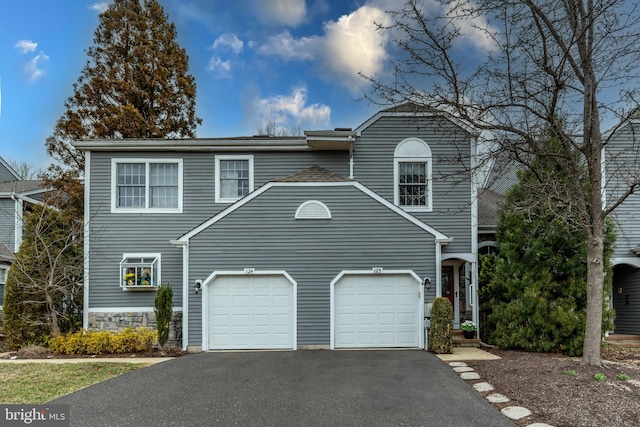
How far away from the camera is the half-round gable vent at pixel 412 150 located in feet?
38.2

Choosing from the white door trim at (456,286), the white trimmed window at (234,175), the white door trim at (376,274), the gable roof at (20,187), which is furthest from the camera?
the gable roof at (20,187)

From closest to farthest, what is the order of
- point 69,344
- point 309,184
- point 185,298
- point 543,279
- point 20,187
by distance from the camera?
point 543,279 → point 69,344 → point 185,298 → point 309,184 → point 20,187

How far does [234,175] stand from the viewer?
11.8 m

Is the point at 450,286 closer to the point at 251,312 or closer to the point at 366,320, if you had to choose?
the point at 366,320

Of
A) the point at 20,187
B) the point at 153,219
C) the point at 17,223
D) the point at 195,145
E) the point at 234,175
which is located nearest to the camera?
the point at 153,219

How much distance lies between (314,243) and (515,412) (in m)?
5.94

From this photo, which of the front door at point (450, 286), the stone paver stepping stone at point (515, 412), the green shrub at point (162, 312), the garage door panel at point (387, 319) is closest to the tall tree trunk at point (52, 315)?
the green shrub at point (162, 312)

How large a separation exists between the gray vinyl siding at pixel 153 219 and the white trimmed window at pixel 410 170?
157 centimetres

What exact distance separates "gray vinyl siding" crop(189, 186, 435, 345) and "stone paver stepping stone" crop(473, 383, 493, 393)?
3660 millimetres

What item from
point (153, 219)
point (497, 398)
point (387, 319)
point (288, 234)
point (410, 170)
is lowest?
point (497, 398)

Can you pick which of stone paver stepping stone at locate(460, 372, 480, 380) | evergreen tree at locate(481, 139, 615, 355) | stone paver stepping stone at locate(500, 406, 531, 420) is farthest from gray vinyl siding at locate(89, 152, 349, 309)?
stone paver stepping stone at locate(500, 406, 531, 420)

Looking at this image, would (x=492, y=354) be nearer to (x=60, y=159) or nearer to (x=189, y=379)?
(x=189, y=379)

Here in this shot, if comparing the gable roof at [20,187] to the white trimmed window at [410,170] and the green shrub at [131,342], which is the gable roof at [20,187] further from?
the white trimmed window at [410,170]

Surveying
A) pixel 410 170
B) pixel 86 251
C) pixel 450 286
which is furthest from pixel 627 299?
pixel 86 251
